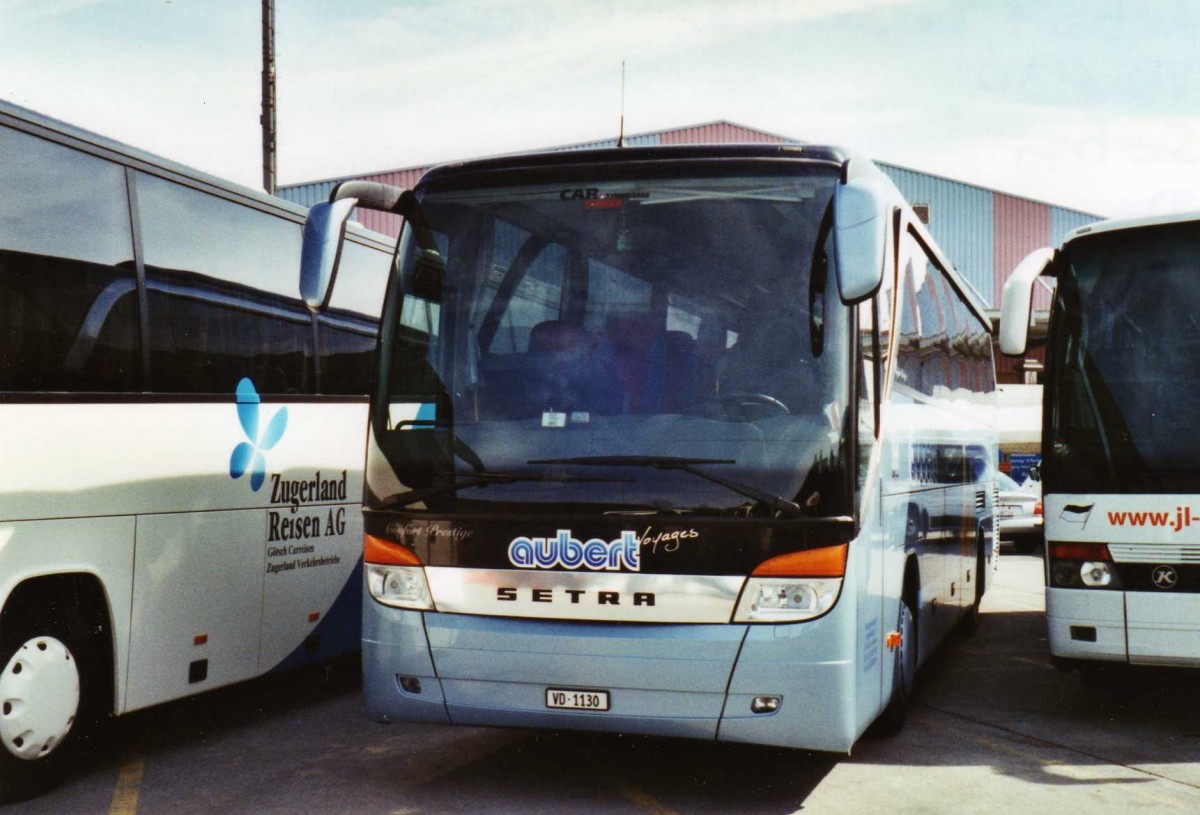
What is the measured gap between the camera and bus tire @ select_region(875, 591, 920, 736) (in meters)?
7.27

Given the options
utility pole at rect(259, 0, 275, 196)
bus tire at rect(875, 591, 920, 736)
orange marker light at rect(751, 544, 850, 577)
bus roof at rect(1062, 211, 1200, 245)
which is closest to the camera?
orange marker light at rect(751, 544, 850, 577)

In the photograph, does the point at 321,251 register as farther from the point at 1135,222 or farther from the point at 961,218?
the point at 961,218

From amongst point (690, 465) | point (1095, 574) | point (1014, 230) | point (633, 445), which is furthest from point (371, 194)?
point (1014, 230)

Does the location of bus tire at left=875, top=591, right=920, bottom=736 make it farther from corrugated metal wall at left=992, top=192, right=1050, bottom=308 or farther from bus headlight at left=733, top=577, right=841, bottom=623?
corrugated metal wall at left=992, top=192, right=1050, bottom=308

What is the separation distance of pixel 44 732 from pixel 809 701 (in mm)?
3609

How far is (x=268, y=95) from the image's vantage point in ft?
66.9

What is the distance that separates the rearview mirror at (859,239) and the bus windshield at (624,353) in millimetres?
A: 327

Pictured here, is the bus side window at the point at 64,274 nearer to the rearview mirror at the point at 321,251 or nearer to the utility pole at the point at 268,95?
the rearview mirror at the point at 321,251

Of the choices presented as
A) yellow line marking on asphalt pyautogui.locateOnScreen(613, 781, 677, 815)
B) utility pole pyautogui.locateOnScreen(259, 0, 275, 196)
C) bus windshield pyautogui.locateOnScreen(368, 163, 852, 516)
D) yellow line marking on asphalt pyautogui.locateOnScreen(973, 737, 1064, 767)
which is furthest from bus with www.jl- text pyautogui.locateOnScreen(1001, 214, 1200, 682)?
utility pole pyautogui.locateOnScreen(259, 0, 275, 196)

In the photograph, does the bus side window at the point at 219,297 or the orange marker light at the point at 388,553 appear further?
the bus side window at the point at 219,297

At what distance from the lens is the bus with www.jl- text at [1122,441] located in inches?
295

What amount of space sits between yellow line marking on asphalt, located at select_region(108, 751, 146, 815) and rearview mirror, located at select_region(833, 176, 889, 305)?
156 inches

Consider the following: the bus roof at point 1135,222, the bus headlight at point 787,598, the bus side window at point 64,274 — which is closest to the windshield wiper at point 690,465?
the bus headlight at point 787,598

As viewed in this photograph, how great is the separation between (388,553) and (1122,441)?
4390 mm
